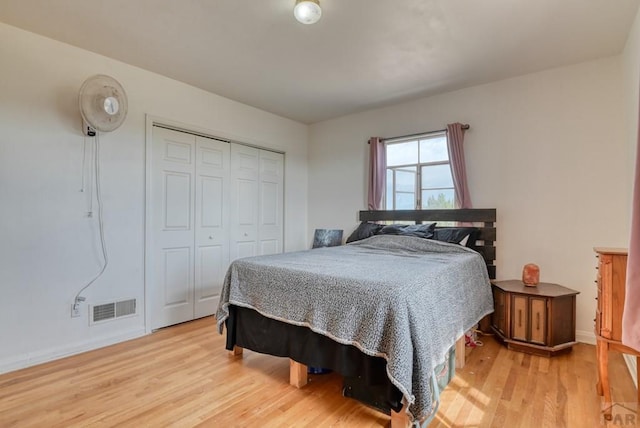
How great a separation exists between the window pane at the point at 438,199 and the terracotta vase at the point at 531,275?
956 millimetres

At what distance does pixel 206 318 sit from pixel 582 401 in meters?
3.27

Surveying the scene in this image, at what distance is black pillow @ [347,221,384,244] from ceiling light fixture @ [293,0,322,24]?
2323mm

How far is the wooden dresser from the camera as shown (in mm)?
1777

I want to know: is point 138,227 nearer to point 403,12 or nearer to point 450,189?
point 403,12

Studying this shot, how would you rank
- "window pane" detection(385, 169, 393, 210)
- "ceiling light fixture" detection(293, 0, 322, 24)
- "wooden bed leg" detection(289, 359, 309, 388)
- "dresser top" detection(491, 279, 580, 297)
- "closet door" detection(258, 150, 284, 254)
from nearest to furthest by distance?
"ceiling light fixture" detection(293, 0, 322, 24) → "wooden bed leg" detection(289, 359, 309, 388) → "dresser top" detection(491, 279, 580, 297) → "window pane" detection(385, 169, 393, 210) → "closet door" detection(258, 150, 284, 254)

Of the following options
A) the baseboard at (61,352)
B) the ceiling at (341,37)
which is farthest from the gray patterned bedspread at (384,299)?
the ceiling at (341,37)

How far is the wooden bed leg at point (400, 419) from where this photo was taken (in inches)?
62.0

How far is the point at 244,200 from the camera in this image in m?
3.99

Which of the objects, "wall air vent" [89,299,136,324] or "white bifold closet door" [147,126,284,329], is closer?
"wall air vent" [89,299,136,324]

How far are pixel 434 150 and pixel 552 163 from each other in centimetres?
112

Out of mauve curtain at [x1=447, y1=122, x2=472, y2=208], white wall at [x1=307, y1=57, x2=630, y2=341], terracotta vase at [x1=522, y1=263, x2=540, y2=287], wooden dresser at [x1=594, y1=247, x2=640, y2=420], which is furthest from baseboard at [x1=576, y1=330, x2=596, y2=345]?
mauve curtain at [x1=447, y1=122, x2=472, y2=208]

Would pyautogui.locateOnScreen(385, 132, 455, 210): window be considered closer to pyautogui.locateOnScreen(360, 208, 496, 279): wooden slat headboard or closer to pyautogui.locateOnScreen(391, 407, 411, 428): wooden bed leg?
pyautogui.locateOnScreen(360, 208, 496, 279): wooden slat headboard

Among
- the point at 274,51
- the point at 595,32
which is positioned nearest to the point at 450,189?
the point at 595,32

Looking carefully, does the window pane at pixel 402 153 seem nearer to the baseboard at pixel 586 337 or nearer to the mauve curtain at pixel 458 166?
the mauve curtain at pixel 458 166
